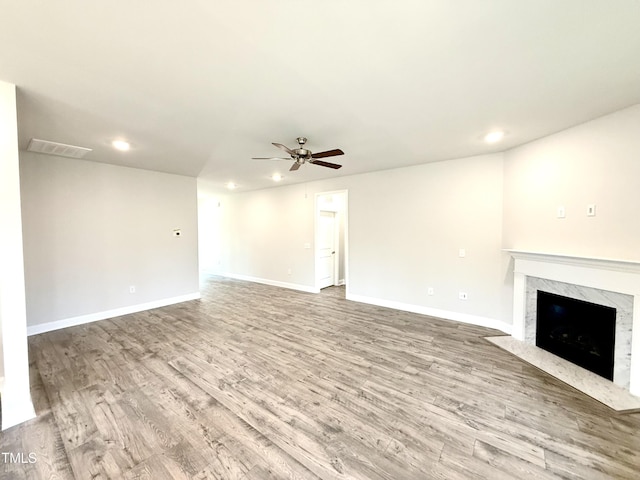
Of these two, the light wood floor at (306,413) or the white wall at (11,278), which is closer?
the light wood floor at (306,413)

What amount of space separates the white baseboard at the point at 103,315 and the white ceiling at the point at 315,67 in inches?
107

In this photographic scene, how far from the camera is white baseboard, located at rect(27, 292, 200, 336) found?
3801mm

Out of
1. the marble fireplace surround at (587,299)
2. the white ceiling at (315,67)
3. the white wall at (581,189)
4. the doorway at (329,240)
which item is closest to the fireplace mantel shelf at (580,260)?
the marble fireplace surround at (587,299)

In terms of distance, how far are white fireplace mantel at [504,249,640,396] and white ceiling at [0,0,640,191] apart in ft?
4.84

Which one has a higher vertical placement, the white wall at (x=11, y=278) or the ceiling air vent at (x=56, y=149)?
the ceiling air vent at (x=56, y=149)

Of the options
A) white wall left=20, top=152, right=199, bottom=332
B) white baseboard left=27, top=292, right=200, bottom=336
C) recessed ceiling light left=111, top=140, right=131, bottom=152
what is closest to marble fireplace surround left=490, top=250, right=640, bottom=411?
recessed ceiling light left=111, top=140, right=131, bottom=152

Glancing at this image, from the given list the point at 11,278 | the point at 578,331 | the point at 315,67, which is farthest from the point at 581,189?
the point at 11,278

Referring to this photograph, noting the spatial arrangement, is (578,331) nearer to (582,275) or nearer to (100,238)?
(582,275)

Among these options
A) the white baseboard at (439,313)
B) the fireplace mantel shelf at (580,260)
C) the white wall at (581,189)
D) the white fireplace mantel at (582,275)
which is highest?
the white wall at (581,189)

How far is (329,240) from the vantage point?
6.66 metres

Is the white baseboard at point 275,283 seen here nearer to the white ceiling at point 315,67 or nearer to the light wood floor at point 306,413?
the light wood floor at point 306,413

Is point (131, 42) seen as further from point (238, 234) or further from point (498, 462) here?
point (238, 234)

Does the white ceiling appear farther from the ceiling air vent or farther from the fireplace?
the fireplace

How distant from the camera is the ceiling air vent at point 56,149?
3.30 metres
